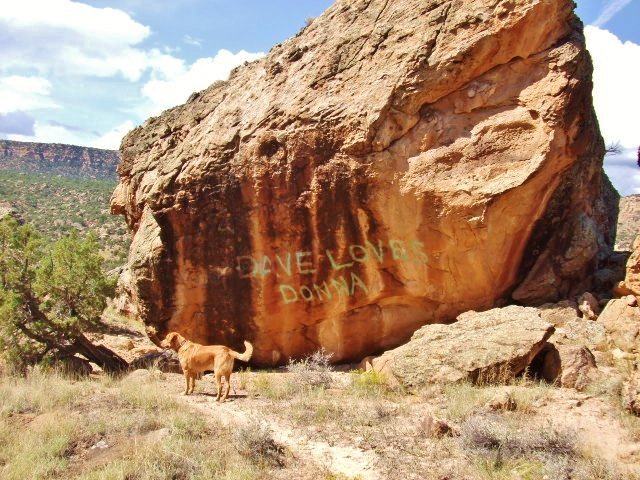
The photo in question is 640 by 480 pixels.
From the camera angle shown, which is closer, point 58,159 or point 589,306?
point 589,306

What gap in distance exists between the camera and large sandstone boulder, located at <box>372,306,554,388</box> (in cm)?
684

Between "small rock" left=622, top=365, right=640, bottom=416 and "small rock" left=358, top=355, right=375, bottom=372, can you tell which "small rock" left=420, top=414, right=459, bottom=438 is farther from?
"small rock" left=358, top=355, right=375, bottom=372

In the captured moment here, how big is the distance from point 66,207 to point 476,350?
155ft

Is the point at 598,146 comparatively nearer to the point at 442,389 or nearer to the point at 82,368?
the point at 442,389

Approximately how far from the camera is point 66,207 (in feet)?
155

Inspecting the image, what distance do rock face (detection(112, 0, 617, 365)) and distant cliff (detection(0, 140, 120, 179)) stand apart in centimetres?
6405

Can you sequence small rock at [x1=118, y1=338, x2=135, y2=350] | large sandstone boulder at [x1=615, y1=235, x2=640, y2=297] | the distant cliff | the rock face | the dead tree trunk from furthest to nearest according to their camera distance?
the distant cliff → small rock at [x1=118, y1=338, x2=135, y2=350] → the dead tree trunk → the rock face → large sandstone boulder at [x1=615, y1=235, x2=640, y2=297]

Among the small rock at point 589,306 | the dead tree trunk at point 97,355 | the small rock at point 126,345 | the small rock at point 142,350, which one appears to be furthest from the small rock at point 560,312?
the small rock at point 126,345

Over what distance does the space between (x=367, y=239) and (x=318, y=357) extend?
80.7 inches

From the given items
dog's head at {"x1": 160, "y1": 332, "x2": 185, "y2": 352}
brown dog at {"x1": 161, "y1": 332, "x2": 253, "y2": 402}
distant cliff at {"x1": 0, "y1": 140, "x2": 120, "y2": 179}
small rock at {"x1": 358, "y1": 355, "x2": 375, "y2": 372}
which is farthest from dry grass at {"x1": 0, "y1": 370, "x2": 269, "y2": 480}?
distant cliff at {"x1": 0, "y1": 140, "x2": 120, "y2": 179}

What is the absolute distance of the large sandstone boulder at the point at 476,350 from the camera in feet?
22.4

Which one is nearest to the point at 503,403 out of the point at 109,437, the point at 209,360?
the point at 209,360

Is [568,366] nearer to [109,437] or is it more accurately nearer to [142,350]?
[109,437]

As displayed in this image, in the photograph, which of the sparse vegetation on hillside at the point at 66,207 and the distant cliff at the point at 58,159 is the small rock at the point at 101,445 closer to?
the sparse vegetation on hillside at the point at 66,207
